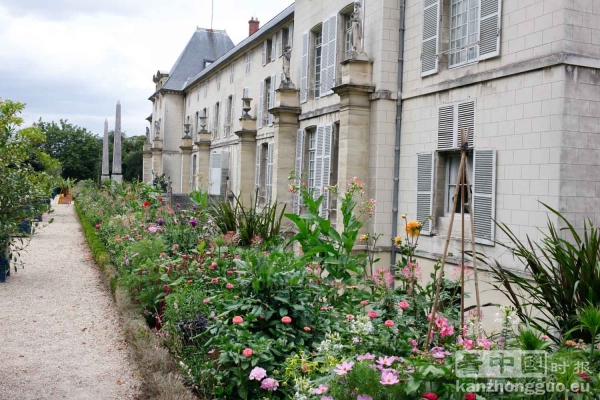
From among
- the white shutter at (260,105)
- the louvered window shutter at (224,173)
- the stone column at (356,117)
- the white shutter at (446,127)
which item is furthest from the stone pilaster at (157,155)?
the white shutter at (446,127)

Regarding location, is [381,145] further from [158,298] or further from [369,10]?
[158,298]

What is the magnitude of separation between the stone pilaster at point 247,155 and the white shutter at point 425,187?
10082 mm

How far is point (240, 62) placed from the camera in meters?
22.2

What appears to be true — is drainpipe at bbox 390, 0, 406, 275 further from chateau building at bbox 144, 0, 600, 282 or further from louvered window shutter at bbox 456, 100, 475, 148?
louvered window shutter at bbox 456, 100, 475, 148

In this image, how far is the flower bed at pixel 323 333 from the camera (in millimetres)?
2656

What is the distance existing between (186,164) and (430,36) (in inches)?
820

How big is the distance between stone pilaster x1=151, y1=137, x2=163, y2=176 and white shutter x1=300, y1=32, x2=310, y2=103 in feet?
66.1

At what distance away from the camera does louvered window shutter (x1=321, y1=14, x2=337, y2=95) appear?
12.0m

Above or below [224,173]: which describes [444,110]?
above

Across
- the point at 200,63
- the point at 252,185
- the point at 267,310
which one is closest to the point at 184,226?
the point at 267,310

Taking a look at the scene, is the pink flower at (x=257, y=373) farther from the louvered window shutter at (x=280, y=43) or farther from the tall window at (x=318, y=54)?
the louvered window shutter at (x=280, y=43)

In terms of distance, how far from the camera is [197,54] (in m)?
33.6

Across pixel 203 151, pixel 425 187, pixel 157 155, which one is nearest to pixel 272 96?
pixel 203 151

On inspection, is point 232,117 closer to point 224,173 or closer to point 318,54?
point 224,173
